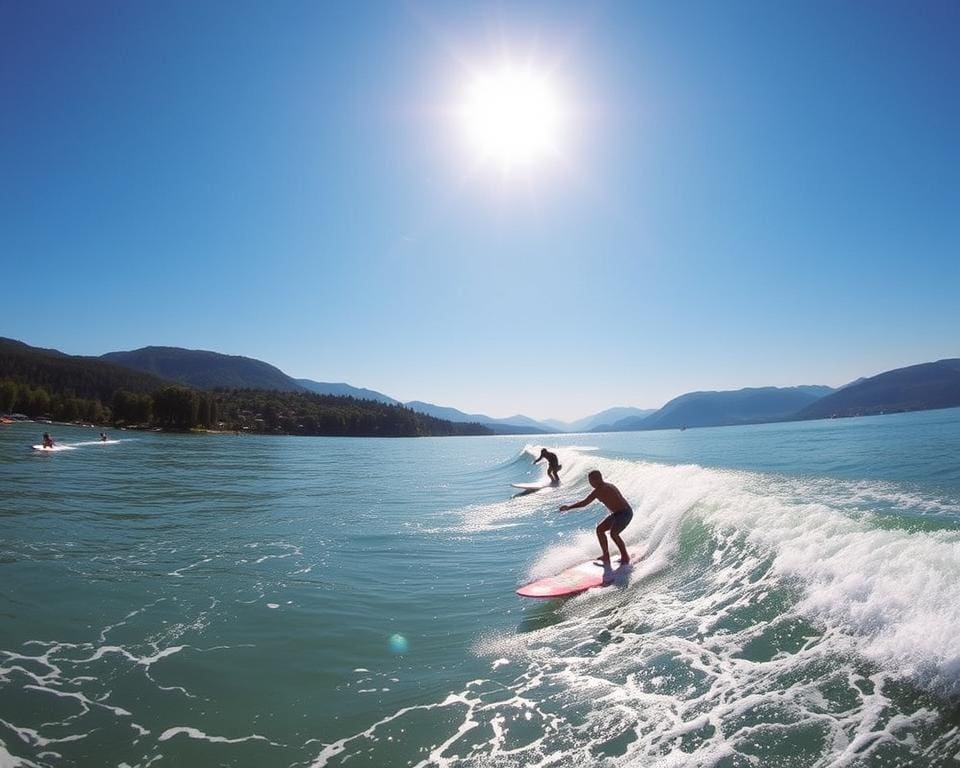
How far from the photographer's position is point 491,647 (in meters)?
9.08

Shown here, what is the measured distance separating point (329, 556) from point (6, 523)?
484 inches

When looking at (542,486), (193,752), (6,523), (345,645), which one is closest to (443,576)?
(345,645)

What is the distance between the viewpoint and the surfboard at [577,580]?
11.4 metres

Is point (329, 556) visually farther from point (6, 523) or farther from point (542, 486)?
point (542, 486)

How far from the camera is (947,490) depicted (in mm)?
19500

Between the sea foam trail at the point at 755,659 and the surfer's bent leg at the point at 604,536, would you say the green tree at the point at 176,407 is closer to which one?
the surfer's bent leg at the point at 604,536

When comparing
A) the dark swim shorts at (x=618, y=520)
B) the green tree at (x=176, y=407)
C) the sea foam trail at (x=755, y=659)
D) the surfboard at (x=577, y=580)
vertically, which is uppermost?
the green tree at (x=176, y=407)

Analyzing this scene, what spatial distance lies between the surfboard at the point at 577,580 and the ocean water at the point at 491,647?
308 millimetres

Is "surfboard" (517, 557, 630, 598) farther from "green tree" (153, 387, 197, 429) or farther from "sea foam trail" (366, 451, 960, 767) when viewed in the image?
"green tree" (153, 387, 197, 429)

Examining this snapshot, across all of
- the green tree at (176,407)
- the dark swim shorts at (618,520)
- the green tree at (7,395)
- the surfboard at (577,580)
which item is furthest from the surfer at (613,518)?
the green tree at (7,395)

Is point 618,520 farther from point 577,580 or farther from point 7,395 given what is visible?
point 7,395

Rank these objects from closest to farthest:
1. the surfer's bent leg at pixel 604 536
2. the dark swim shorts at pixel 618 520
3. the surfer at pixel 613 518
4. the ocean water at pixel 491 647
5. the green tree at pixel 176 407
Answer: the ocean water at pixel 491 647 → the surfer's bent leg at pixel 604 536 → the surfer at pixel 613 518 → the dark swim shorts at pixel 618 520 → the green tree at pixel 176 407

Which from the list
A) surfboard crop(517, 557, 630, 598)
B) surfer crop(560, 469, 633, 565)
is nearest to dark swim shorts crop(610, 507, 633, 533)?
surfer crop(560, 469, 633, 565)

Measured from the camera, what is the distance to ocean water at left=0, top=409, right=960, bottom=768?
586 cm
